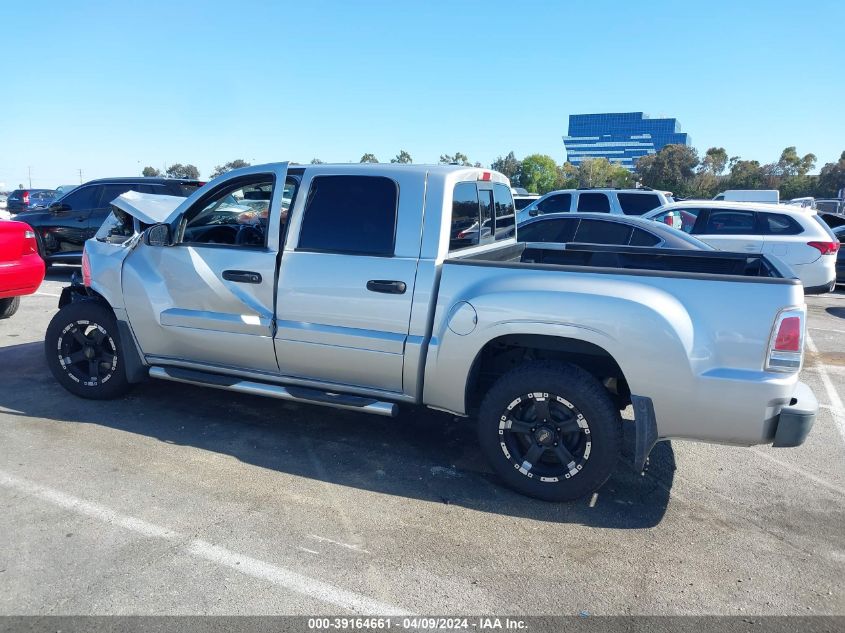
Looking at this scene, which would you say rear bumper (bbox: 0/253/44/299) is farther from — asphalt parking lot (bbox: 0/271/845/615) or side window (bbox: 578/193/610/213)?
side window (bbox: 578/193/610/213)

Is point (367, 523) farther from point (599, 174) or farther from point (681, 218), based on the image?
point (599, 174)

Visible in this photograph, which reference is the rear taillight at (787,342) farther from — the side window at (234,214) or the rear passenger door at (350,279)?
the side window at (234,214)

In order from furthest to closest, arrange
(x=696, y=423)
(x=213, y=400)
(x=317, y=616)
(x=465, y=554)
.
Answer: (x=213, y=400) → (x=696, y=423) → (x=465, y=554) → (x=317, y=616)

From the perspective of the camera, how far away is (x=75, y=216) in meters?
11.1

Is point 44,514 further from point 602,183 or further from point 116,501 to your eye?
point 602,183

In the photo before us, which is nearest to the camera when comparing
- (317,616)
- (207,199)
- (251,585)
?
(317,616)

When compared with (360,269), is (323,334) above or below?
below

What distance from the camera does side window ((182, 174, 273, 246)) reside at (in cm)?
454

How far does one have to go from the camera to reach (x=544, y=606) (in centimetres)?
275

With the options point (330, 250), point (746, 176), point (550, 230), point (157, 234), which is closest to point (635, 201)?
point (550, 230)

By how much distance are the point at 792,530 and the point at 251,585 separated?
2985 millimetres

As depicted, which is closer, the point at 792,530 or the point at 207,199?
the point at 792,530

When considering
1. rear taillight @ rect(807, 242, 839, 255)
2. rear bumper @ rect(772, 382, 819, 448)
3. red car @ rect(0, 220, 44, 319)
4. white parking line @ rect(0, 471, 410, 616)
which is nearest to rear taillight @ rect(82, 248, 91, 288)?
white parking line @ rect(0, 471, 410, 616)

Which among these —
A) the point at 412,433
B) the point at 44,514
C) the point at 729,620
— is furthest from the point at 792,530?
the point at 44,514
